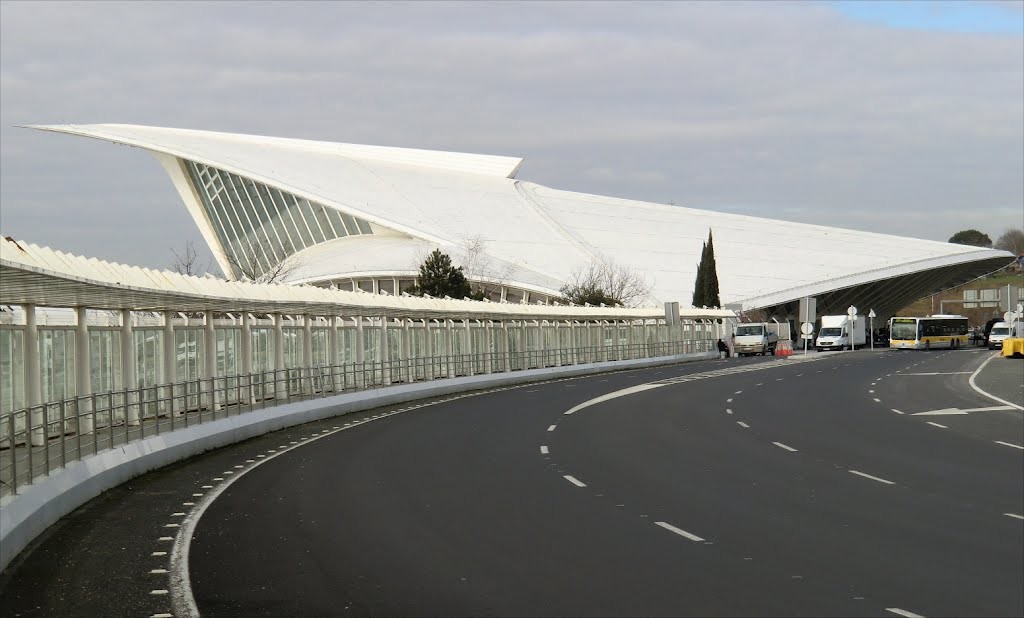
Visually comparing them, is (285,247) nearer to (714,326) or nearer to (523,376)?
(714,326)

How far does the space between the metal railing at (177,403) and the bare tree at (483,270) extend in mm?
25263

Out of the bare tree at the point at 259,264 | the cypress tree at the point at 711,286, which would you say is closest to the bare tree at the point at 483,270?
the bare tree at the point at 259,264

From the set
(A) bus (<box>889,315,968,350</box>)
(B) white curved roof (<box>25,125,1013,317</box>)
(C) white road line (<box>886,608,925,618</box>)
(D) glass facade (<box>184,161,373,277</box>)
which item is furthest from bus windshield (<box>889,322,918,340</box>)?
(C) white road line (<box>886,608,925,618</box>)

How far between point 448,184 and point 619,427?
335 feet

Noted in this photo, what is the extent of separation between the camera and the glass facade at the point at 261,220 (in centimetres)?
11294

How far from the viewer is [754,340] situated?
87.6 meters

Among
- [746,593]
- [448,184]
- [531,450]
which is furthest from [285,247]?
[746,593]

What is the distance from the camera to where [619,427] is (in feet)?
86.6

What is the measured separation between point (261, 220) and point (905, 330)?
183 feet

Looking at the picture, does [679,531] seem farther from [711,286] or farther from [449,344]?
[711,286]

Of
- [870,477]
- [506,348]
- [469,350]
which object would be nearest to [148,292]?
[870,477]

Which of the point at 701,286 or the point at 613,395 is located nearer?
the point at 613,395

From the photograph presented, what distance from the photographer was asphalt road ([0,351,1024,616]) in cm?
940

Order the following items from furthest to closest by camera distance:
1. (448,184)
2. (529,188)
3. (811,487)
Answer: (529,188) < (448,184) < (811,487)
